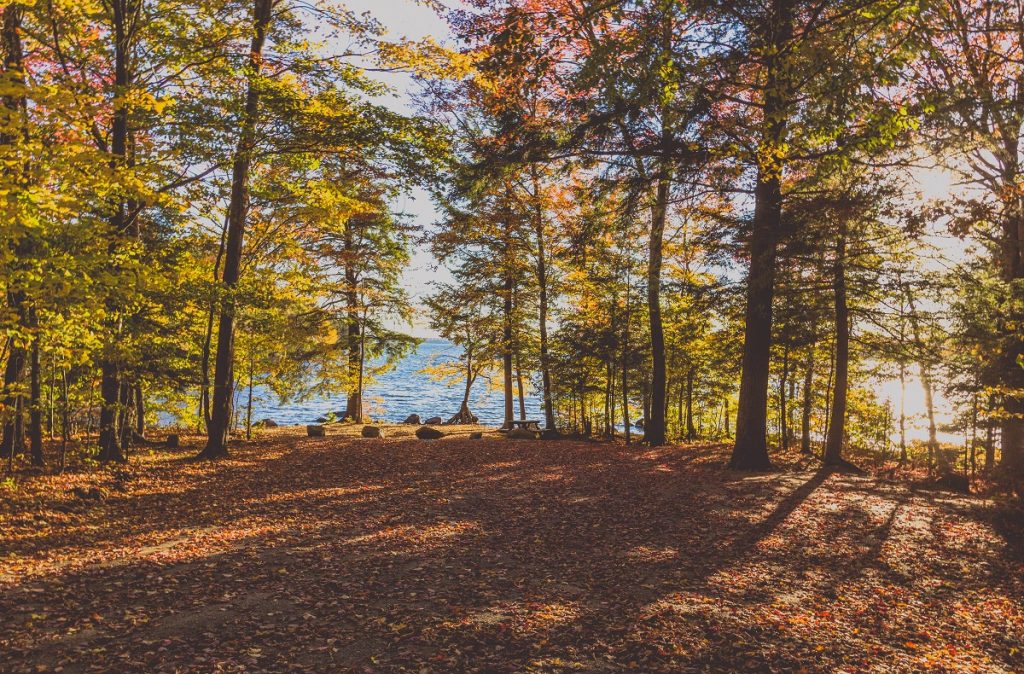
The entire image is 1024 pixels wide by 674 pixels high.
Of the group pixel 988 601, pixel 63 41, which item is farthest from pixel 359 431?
pixel 988 601

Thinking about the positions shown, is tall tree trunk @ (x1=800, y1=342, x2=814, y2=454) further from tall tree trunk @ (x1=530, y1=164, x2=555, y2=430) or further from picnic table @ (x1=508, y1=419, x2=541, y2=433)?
picnic table @ (x1=508, y1=419, x2=541, y2=433)

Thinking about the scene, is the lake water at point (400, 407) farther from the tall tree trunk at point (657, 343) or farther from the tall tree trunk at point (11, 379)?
the tall tree trunk at point (11, 379)

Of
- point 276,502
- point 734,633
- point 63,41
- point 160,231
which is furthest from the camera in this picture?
point 160,231

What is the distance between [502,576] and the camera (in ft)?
20.6

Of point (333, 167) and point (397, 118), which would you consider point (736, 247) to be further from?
point (333, 167)

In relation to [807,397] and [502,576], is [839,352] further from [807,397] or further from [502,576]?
[502,576]

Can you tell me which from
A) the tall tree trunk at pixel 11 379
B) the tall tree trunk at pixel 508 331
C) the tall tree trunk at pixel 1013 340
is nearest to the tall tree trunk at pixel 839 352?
the tall tree trunk at pixel 1013 340

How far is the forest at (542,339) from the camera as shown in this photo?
5.24 meters

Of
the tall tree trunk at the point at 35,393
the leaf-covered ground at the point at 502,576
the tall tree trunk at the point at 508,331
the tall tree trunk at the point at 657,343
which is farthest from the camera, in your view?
the tall tree trunk at the point at 508,331

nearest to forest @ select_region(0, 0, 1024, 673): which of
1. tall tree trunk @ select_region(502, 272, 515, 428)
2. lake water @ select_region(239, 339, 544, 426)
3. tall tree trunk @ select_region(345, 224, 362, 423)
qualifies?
tall tree trunk @ select_region(502, 272, 515, 428)

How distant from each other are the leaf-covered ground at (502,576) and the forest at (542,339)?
0.05 meters

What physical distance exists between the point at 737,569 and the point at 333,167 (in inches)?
475

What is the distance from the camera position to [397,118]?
11.9 metres

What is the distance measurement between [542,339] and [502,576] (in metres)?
14.9
